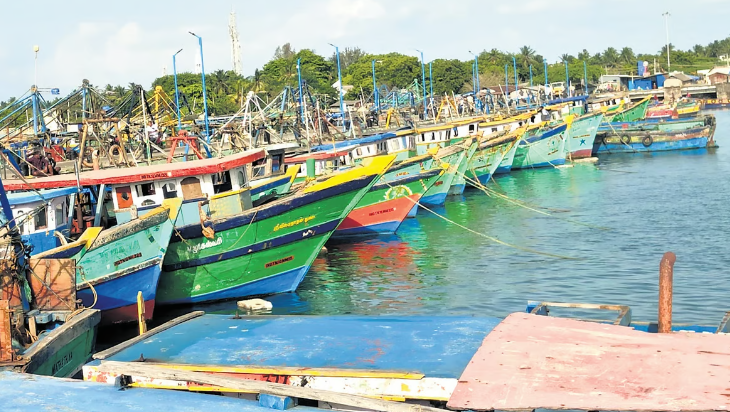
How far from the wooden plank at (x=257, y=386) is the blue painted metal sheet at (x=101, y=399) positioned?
6.1 inches

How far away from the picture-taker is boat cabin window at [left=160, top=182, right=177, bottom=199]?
20.9m

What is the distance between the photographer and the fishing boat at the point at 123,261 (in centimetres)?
1730

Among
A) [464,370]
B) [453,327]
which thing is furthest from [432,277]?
[464,370]

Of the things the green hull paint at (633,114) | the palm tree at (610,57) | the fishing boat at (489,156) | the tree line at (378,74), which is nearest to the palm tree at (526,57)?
the tree line at (378,74)

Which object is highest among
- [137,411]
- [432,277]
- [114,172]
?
[114,172]

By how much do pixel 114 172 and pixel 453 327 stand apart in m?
13.0

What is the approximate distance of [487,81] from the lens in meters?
114

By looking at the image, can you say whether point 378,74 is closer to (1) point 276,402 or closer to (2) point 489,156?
(2) point 489,156

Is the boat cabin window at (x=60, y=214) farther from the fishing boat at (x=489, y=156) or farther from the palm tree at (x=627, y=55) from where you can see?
Result: the palm tree at (x=627, y=55)

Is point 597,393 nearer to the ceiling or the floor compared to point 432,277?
nearer to the ceiling

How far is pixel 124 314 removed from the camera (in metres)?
18.5

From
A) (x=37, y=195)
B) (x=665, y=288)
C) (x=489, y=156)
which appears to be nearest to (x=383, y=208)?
(x=37, y=195)

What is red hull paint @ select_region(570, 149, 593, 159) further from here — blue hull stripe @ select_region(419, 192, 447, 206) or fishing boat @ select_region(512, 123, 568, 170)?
blue hull stripe @ select_region(419, 192, 447, 206)

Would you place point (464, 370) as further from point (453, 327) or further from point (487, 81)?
point (487, 81)
